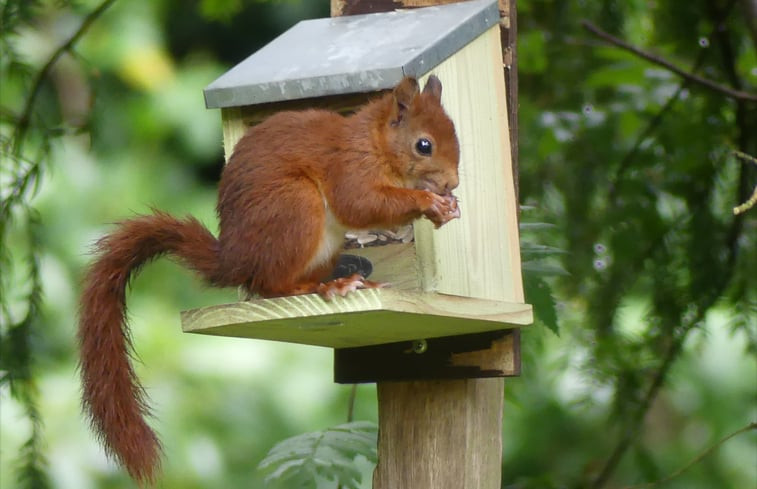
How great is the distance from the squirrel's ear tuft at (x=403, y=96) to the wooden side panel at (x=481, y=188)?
0.45ft

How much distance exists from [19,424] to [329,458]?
1892 millimetres

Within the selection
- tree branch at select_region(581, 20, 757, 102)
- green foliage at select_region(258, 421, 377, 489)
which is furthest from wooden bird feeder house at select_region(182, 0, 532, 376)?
tree branch at select_region(581, 20, 757, 102)

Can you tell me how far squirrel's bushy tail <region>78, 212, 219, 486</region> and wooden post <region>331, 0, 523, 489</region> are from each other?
379 millimetres

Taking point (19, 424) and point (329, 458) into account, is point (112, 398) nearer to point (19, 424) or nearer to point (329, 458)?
point (329, 458)

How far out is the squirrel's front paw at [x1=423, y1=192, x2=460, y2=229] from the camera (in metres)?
1.66

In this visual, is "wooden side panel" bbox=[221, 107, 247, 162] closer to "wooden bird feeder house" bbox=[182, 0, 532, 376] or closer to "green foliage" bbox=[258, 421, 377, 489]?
"wooden bird feeder house" bbox=[182, 0, 532, 376]

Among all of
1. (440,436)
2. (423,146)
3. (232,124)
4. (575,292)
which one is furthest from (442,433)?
(575,292)

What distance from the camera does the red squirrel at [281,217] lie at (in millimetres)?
1681

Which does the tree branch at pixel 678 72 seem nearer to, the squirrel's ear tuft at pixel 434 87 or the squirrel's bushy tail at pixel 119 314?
the squirrel's ear tuft at pixel 434 87

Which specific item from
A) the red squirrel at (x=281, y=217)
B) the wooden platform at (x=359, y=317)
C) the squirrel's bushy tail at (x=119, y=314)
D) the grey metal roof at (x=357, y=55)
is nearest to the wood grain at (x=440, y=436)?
the wooden platform at (x=359, y=317)

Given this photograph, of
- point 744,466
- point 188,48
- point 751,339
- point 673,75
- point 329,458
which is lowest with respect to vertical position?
point 744,466

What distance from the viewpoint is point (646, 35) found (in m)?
3.00

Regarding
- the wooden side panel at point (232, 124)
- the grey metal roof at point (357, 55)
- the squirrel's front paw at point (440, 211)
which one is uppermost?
the grey metal roof at point (357, 55)

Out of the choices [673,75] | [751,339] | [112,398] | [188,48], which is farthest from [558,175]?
[188,48]
